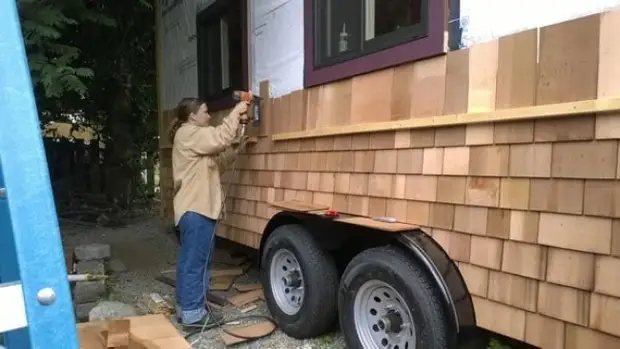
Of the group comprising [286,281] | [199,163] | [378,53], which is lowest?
[286,281]

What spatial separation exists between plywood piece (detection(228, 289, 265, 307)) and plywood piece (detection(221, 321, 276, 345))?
0.52m

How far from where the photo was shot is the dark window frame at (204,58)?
482cm

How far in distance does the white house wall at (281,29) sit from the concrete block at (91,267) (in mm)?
2251

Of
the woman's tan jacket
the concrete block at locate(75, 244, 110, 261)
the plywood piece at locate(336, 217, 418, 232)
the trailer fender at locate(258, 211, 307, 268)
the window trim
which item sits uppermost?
the window trim

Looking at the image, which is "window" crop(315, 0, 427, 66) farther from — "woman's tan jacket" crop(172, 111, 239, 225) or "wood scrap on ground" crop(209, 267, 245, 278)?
"wood scrap on ground" crop(209, 267, 245, 278)

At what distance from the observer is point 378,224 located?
9.39ft

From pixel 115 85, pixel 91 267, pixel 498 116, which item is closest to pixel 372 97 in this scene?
pixel 498 116

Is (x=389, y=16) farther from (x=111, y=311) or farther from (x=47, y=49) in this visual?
(x=111, y=311)

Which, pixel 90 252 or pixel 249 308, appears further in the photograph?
pixel 90 252

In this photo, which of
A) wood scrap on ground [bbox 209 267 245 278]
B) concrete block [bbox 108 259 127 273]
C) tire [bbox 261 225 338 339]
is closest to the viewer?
tire [bbox 261 225 338 339]

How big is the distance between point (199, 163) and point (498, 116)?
243 cm

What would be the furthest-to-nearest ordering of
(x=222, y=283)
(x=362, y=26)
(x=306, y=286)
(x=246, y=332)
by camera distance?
(x=222, y=283), (x=246, y=332), (x=306, y=286), (x=362, y=26)

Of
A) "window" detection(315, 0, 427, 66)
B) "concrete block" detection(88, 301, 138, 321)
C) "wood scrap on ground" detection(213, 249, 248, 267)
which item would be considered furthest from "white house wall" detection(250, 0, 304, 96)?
"concrete block" detection(88, 301, 138, 321)

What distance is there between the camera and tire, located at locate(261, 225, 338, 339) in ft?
11.1
